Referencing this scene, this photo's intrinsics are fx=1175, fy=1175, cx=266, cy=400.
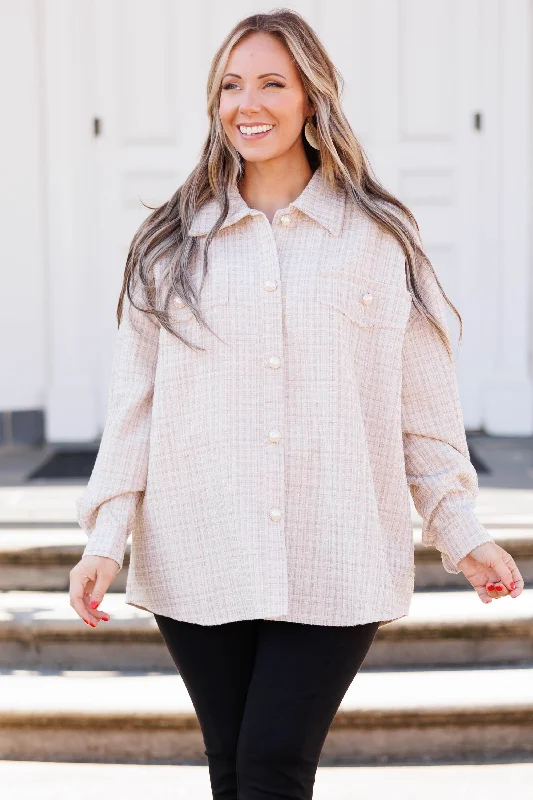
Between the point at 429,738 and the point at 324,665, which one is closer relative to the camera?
the point at 324,665

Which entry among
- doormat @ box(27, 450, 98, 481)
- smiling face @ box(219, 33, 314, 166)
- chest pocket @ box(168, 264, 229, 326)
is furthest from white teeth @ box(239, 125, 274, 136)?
doormat @ box(27, 450, 98, 481)

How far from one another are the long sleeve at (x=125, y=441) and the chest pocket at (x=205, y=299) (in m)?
0.06

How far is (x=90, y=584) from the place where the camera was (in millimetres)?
1770

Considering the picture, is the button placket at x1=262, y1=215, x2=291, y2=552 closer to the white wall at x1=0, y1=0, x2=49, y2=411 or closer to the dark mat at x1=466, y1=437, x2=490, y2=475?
the dark mat at x1=466, y1=437, x2=490, y2=475

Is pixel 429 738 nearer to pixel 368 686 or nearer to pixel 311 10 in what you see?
pixel 368 686

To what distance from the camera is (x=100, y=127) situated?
525 cm

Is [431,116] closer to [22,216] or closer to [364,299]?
[22,216]

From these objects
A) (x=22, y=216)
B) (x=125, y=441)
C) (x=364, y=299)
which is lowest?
(x=125, y=441)

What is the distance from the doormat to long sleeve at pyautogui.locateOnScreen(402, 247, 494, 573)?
9.02 feet

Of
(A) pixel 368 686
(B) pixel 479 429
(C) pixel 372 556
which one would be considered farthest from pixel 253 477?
(B) pixel 479 429

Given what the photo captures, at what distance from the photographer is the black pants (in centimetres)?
164

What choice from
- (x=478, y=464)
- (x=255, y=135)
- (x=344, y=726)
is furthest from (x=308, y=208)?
(x=478, y=464)

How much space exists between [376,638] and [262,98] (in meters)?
1.77

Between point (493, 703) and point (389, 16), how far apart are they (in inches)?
129
